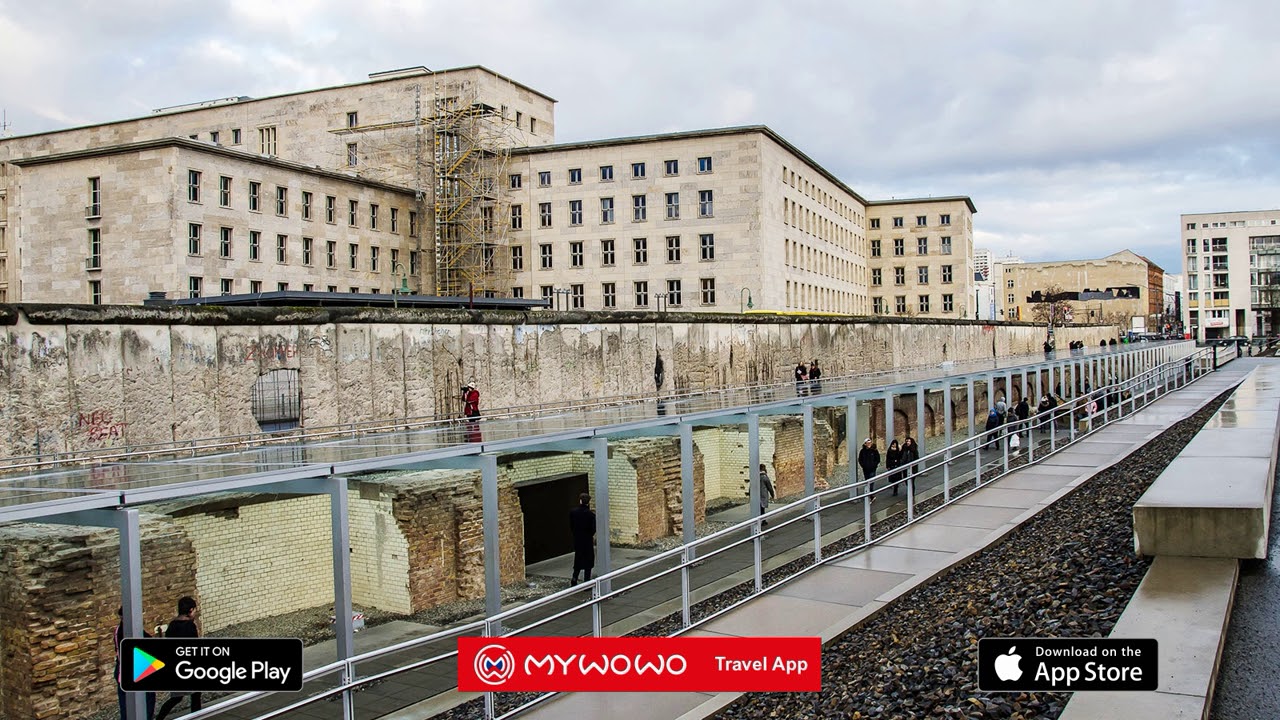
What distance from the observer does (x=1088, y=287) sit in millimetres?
149625

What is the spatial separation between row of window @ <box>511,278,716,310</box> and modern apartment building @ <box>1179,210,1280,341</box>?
296ft

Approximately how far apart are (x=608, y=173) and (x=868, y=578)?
45.6m

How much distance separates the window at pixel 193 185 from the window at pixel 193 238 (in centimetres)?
109

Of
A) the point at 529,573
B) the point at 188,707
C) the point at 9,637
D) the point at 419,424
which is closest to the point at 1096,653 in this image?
the point at 188,707

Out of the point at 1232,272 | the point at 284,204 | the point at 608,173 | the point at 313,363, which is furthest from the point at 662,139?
the point at 1232,272

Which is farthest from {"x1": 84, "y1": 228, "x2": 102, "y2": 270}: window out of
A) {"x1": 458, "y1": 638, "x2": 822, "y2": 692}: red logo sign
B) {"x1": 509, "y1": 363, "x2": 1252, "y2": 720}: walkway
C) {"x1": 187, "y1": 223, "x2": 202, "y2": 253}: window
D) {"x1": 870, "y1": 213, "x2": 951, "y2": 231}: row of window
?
{"x1": 870, "y1": 213, "x2": 951, "y2": 231}: row of window

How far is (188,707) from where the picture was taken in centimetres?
1108

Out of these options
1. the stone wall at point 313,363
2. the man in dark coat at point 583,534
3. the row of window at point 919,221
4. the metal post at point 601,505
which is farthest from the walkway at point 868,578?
the row of window at point 919,221

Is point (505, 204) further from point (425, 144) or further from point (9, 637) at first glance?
point (9, 637)

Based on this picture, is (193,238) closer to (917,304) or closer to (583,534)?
(583,534)

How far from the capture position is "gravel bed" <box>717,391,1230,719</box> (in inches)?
278

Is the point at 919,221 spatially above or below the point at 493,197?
above

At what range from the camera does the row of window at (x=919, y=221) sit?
82.4m

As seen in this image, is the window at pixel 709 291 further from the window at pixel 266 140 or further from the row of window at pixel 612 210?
the window at pixel 266 140
